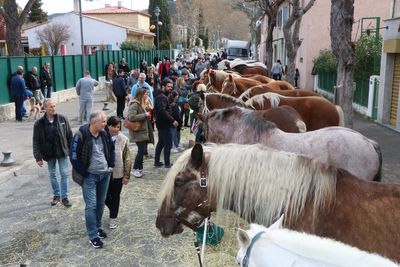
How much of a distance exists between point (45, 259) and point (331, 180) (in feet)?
12.5

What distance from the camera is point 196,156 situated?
9.78 feet

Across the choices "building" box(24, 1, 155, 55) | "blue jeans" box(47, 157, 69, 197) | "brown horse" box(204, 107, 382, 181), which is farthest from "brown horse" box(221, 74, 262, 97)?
"building" box(24, 1, 155, 55)

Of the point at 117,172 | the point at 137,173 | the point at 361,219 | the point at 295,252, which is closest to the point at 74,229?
the point at 117,172

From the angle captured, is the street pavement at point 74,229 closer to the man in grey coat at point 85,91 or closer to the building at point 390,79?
the man in grey coat at point 85,91

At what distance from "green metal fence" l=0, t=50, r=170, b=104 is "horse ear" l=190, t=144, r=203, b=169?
14004 mm

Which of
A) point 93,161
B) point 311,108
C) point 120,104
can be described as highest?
point 311,108

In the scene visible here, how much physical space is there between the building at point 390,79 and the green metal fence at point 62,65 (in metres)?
13.6

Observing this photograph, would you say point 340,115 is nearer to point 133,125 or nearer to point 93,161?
point 133,125

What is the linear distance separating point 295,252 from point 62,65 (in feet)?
68.0

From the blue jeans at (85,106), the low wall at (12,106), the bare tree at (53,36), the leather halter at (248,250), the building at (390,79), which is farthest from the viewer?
the bare tree at (53,36)

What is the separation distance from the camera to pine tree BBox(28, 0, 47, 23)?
45.9 m

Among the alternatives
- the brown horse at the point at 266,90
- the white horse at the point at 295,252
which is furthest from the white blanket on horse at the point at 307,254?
the brown horse at the point at 266,90

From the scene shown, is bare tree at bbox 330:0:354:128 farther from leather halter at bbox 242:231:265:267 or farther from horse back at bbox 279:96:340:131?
leather halter at bbox 242:231:265:267

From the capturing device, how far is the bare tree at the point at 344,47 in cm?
801
